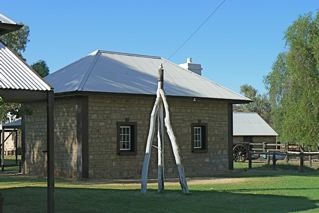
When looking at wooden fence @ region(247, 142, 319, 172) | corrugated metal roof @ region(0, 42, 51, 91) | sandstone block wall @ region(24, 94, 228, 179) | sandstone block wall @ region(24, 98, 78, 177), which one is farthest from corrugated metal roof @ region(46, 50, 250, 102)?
corrugated metal roof @ region(0, 42, 51, 91)

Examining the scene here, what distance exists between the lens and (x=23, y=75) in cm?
1141

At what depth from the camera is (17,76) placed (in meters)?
11.3

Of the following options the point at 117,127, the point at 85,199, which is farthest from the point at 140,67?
the point at 85,199

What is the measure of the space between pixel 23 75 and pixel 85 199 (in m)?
4.35

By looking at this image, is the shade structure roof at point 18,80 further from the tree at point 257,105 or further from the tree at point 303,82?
the tree at point 257,105

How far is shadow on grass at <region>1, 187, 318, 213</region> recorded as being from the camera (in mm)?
12797

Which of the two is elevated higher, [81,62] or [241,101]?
[81,62]

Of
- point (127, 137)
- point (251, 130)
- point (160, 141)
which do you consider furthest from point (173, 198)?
point (251, 130)

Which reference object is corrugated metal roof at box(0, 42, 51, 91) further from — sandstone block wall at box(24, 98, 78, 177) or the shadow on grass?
sandstone block wall at box(24, 98, 78, 177)

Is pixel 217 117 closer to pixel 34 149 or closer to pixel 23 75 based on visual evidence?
pixel 34 149

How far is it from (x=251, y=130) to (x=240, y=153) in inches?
623

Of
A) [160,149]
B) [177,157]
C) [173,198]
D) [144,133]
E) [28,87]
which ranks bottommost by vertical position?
[173,198]

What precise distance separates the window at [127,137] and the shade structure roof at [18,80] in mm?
11163

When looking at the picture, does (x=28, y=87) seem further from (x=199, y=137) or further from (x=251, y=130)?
(x=251, y=130)
